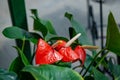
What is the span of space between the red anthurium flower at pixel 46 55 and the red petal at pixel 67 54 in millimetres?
18

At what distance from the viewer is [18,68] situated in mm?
730

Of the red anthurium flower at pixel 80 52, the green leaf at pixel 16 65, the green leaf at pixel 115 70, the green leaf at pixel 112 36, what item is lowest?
the green leaf at pixel 115 70

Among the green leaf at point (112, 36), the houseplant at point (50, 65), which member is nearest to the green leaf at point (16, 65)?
the houseplant at point (50, 65)

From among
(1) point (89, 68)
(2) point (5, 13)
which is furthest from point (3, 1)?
(1) point (89, 68)

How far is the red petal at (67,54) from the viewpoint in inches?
26.2

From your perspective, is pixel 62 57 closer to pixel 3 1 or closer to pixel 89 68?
pixel 89 68

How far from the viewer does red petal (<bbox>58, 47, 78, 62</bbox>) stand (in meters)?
0.67

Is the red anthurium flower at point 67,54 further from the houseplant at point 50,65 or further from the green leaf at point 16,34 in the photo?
the green leaf at point 16,34

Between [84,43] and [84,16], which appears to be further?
[84,16]

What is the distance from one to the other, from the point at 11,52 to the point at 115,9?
0.77 m

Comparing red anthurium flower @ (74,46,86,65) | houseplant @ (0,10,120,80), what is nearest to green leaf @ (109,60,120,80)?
houseplant @ (0,10,120,80)

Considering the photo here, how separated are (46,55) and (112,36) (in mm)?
194

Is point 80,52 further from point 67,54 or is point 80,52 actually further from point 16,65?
point 16,65

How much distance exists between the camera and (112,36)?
2.04 ft
